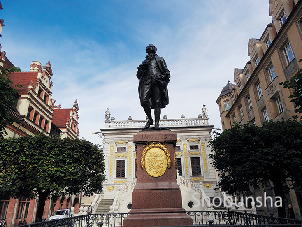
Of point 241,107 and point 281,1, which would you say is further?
point 241,107

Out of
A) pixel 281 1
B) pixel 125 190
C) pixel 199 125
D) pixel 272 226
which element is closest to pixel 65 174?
pixel 125 190

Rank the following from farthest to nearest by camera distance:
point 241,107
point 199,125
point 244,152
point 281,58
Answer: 1. point 199,125
2. point 241,107
3. point 281,58
4. point 244,152

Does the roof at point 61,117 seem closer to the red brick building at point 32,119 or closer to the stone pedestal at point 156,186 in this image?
the red brick building at point 32,119

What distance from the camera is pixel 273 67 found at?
20.0 meters

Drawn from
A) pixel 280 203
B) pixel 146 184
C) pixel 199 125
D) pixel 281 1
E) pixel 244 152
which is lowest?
pixel 280 203

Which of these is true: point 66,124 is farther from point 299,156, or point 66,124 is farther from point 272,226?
point 272,226

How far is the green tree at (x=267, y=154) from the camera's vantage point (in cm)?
1252

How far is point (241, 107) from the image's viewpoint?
93.0 feet

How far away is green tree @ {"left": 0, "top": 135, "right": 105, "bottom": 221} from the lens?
13.6 metres

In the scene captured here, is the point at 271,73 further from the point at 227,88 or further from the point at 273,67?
the point at 227,88

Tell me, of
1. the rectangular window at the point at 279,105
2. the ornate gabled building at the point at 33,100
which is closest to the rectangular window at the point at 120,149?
the ornate gabled building at the point at 33,100

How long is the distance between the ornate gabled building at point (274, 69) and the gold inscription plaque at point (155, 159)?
13.7 m

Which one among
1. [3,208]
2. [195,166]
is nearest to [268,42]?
[195,166]

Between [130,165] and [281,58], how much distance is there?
21.1 m
